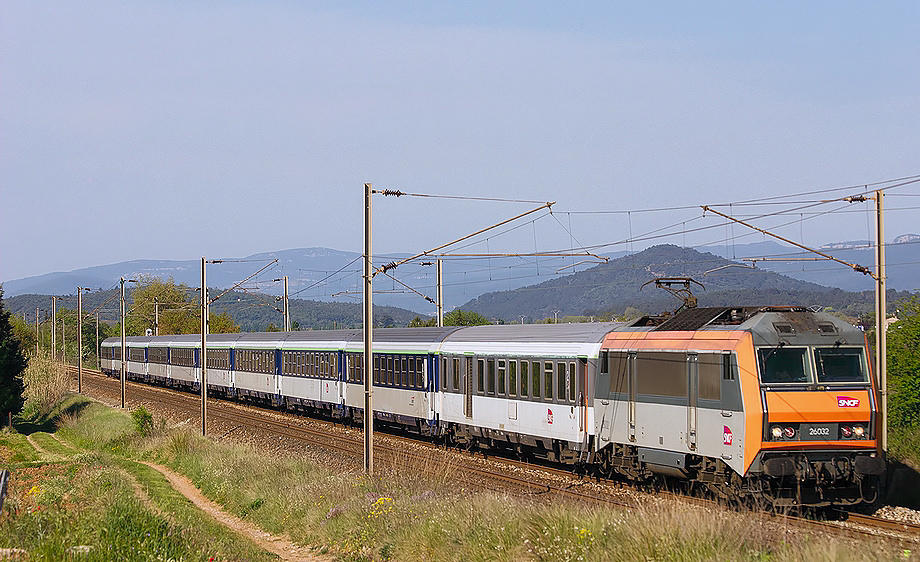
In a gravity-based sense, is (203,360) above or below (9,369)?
above

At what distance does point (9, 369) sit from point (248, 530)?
36919 millimetres

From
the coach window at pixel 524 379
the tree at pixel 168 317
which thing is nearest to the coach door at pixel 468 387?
the coach window at pixel 524 379

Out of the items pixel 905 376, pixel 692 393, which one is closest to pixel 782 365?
pixel 692 393

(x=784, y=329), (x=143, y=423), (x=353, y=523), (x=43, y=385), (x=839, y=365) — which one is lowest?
(x=43, y=385)

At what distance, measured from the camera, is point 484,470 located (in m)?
22.9

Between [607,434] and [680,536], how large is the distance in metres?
8.74

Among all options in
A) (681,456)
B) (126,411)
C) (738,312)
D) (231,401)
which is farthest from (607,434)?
(231,401)

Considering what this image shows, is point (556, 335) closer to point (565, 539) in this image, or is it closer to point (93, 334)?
point (565, 539)

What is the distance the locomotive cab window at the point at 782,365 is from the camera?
15945mm

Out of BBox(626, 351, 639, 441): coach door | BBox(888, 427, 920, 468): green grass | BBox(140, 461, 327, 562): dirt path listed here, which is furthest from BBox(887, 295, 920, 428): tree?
BBox(140, 461, 327, 562): dirt path

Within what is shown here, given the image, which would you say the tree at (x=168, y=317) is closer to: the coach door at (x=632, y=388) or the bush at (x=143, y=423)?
the bush at (x=143, y=423)

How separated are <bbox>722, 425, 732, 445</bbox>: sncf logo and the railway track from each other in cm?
110

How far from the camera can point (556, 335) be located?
2194 centimetres

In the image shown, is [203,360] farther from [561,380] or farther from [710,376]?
[710,376]
